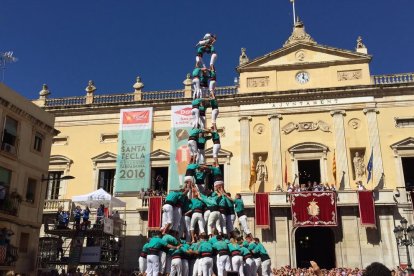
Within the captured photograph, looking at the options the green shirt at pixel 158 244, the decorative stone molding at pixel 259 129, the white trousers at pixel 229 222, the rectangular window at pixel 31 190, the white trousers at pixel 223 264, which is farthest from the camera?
the decorative stone molding at pixel 259 129

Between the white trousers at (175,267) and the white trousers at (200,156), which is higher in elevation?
the white trousers at (200,156)

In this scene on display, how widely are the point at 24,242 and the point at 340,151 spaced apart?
19049 mm

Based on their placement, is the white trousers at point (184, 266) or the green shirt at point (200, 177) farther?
the green shirt at point (200, 177)

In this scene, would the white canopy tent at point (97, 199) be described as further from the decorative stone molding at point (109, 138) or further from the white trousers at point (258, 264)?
the white trousers at point (258, 264)

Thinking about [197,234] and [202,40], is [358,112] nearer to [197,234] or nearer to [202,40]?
[202,40]

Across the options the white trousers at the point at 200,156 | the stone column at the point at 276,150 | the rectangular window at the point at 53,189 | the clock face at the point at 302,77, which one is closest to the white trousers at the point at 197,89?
the white trousers at the point at 200,156

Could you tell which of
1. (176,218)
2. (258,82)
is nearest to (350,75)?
(258,82)

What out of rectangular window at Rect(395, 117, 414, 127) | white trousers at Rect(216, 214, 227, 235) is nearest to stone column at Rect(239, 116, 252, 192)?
rectangular window at Rect(395, 117, 414, 127)

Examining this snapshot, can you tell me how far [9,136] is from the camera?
71.4 feet

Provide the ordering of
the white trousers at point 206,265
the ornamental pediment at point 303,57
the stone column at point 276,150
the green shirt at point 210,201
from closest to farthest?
the white trousers at point 206,265 → the green shirt at point 210,201 → the stone column at point 276,150 → the ornamental pediment at point 303,57

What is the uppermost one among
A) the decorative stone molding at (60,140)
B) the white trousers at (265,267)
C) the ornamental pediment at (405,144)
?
the decorative stone molding at (60,140)

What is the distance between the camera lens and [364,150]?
27.6m

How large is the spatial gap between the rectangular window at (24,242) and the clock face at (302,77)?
19.3m

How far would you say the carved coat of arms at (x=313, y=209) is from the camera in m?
25.2
